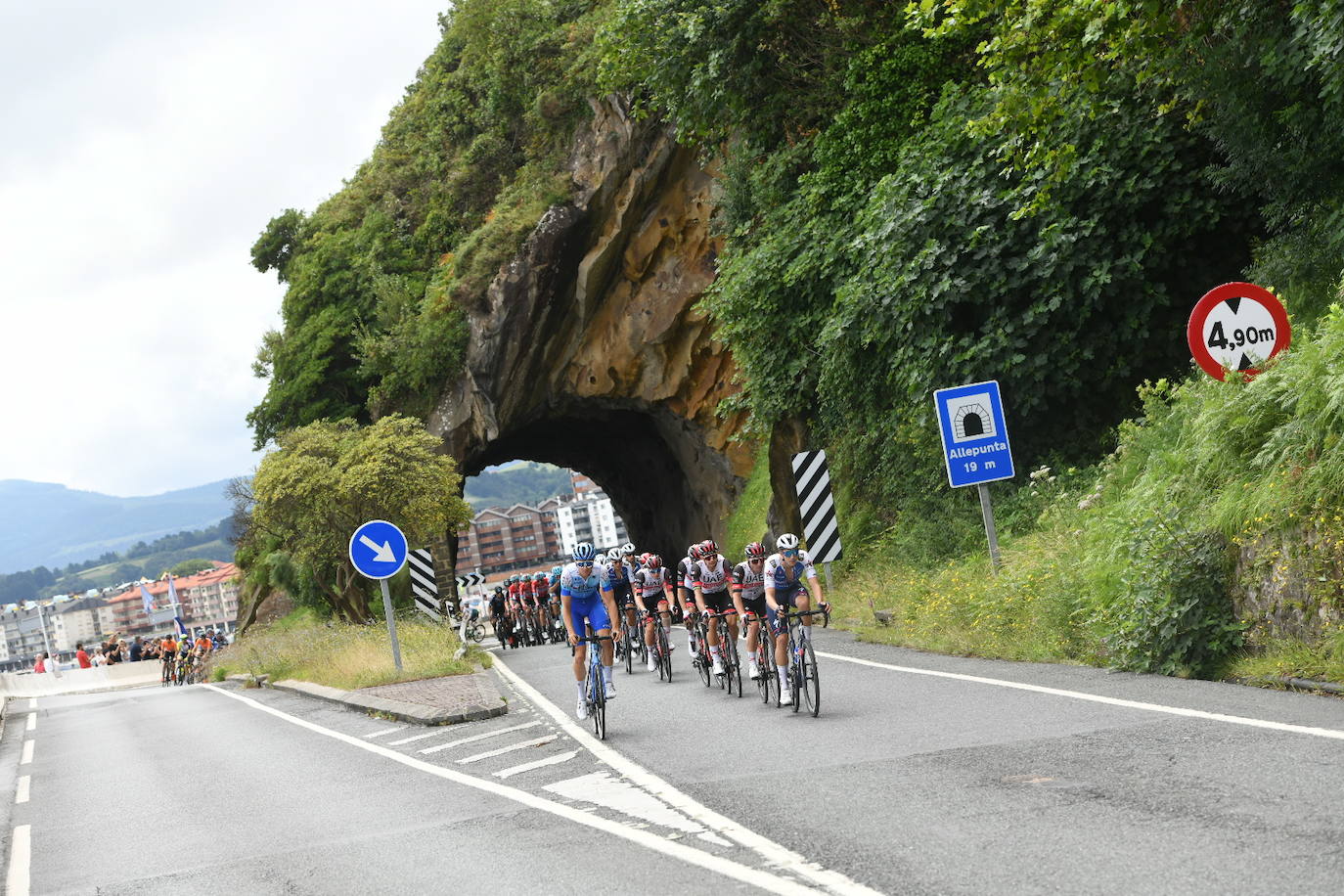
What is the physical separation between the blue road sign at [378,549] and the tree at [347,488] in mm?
14643

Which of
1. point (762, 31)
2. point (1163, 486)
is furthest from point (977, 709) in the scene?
point (762, 31)

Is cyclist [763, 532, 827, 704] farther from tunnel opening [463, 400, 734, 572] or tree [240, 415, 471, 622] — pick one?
tunnel opening [463, 400, 734, 572]

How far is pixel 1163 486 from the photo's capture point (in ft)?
39.5

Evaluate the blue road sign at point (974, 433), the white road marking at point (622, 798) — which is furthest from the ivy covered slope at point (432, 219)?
the white road marking at point (622, 798)

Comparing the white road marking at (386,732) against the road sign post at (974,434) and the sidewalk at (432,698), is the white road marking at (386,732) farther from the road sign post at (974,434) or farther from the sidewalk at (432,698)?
the road sign post at (974,434)

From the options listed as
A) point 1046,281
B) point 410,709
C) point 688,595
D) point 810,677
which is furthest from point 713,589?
point 1046,281

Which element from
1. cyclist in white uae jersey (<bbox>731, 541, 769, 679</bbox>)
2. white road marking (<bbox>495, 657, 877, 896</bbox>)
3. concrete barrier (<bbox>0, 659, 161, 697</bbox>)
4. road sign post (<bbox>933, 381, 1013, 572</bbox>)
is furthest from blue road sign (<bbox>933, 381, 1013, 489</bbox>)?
concrete barrier (<bbox>0, 659, 161, 697</bbox>)

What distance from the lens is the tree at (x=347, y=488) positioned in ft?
106

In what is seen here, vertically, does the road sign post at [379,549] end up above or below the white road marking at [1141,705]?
above

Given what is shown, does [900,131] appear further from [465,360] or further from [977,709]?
[465,360]

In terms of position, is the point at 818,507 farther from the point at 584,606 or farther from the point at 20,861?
the point at 20,861

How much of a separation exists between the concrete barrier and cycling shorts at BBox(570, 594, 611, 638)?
3631 cm

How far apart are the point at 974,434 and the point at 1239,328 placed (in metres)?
4.93

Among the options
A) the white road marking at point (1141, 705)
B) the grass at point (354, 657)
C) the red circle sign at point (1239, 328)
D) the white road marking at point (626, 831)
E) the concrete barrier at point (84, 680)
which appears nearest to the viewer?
the white road marking at point (626, 831)
